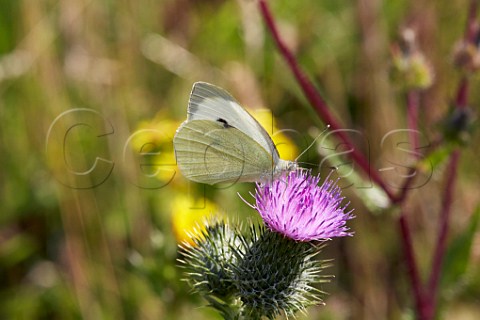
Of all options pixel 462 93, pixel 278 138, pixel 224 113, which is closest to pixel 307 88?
pixel 224 113

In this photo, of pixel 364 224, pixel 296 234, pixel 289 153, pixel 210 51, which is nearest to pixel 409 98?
pixel 289 153

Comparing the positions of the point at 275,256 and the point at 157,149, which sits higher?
the point at 157,149

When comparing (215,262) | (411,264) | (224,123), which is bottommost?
(411,264)

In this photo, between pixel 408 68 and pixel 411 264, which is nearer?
pixel 411 264

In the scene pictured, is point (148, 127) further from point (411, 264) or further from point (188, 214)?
point (411, 264)

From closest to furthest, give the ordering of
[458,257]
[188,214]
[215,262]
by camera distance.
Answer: [215,262]
[458,257]
[188,214]

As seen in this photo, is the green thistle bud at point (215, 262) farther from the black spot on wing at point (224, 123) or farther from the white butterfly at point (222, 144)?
the black spot on wing at point (224, 123)

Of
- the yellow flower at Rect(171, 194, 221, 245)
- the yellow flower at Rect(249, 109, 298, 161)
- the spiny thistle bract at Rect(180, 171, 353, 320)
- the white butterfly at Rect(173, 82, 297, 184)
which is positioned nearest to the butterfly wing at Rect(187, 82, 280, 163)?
the white butterfly at Rect(173, 82, 297, 184)

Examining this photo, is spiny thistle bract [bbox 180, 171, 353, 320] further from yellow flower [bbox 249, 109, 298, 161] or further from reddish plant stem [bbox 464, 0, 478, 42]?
yellow flower [bbox 249, 109, 298, 161]
